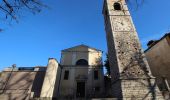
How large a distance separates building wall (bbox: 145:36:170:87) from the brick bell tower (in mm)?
2194

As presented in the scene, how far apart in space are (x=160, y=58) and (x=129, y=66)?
3.89m

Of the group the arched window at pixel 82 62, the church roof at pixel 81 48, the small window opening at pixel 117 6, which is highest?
the small window opening at pixel 117 6

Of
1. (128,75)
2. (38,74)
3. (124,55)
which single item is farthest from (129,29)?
(38,74)

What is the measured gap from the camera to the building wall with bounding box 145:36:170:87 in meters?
10.5

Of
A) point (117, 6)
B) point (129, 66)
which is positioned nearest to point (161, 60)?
point (129, 66)

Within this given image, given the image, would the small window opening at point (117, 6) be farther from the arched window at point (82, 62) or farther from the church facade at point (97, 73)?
the arched window at point (82, 62)

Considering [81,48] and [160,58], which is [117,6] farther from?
[81,48]

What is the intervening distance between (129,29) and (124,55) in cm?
285

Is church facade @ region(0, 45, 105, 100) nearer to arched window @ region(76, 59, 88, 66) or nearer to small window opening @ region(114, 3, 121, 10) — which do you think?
arched window @ region(76, 59, 88, 66)

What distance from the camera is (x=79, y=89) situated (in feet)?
53.2

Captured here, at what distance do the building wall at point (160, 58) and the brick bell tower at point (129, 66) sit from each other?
2.19m

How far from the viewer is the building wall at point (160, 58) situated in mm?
10461

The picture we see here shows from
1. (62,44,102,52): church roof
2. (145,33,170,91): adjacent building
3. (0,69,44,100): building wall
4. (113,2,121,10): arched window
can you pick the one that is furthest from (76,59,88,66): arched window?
(145,33,170,91): adjacent building

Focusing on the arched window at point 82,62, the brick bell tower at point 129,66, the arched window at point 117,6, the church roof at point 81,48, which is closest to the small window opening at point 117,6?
the arched window at point 117,6
